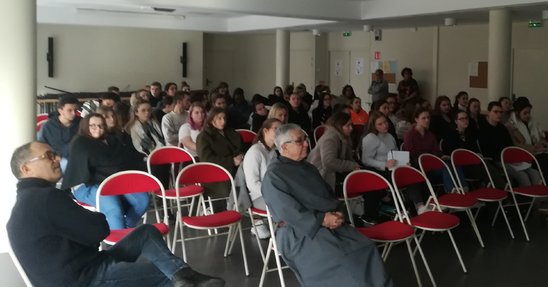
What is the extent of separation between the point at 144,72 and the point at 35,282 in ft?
44.4

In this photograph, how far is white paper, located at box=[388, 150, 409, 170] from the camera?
6.05m

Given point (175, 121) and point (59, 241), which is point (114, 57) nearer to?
point (175, 121)

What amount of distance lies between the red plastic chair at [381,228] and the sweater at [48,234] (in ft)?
6.40

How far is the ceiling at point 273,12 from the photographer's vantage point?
30.6 ft

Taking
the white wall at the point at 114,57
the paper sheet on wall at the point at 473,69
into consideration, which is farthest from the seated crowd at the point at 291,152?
the white wall at the point at 114,57

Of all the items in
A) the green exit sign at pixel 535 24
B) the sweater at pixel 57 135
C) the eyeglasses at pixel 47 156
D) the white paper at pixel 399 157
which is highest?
the green exit sign at pixel 535 24

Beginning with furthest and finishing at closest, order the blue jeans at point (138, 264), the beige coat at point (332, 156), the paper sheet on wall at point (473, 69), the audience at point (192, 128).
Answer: the paper sheet on wall at point (473, 69), the audience at point (192, 128), the beige coat at point (332, 156), the blue jeans at point (138, 264)

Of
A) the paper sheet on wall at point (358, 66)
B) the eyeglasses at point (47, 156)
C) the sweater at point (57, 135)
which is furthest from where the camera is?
the paper sheet on wall at point (358, 66)

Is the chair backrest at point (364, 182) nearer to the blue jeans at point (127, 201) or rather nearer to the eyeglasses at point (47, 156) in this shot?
the blue jeans at point (127, 201)

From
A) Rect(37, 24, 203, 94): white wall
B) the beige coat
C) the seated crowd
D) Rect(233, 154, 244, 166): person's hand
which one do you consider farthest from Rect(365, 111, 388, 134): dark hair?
Rect(37, 24, 203, 94): white wall

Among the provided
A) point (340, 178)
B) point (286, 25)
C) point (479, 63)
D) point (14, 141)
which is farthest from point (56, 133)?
point (479, 63)

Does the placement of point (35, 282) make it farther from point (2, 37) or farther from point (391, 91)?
point (391, 91)

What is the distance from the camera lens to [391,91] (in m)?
15.0

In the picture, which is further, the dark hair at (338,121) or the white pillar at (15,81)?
the dark hair at (338,121)
